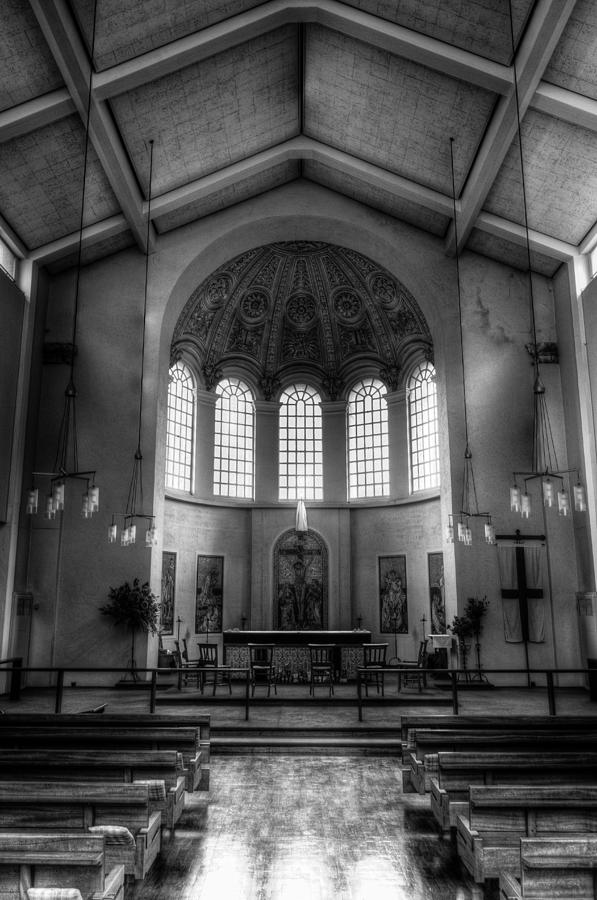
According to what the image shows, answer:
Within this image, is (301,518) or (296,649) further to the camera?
(301,518)

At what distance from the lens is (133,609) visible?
1441 centimetres

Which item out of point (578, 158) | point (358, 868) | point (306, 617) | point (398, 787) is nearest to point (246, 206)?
point (578, 158)

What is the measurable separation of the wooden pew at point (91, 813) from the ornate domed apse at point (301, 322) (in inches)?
569

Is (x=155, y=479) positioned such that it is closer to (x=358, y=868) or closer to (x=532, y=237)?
(x=532, y=237)

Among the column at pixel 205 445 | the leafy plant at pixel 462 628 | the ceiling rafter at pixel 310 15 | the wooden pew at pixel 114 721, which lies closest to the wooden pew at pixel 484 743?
the wooden pew at pixel 114 721

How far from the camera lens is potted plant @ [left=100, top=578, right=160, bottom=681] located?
14.4 metres

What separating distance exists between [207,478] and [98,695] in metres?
7.47

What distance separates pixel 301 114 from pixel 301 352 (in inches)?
284

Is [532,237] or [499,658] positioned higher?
[532,237]

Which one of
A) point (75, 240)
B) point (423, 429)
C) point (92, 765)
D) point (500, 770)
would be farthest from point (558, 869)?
point (423, 429)

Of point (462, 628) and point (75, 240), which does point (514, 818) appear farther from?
point (75, 240)

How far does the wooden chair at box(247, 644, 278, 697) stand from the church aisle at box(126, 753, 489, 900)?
6178 millimetres

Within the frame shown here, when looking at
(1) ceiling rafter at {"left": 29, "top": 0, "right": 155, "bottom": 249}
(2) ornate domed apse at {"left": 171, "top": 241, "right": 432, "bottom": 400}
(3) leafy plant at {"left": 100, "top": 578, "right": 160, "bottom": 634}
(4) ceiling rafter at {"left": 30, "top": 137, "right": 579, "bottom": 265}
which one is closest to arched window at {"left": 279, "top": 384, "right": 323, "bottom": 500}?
(2) ornate domed apse at {"left": 171, "top": 241, "right": 432, "bottom": 400}

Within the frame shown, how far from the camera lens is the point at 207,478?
1955 centimetres
